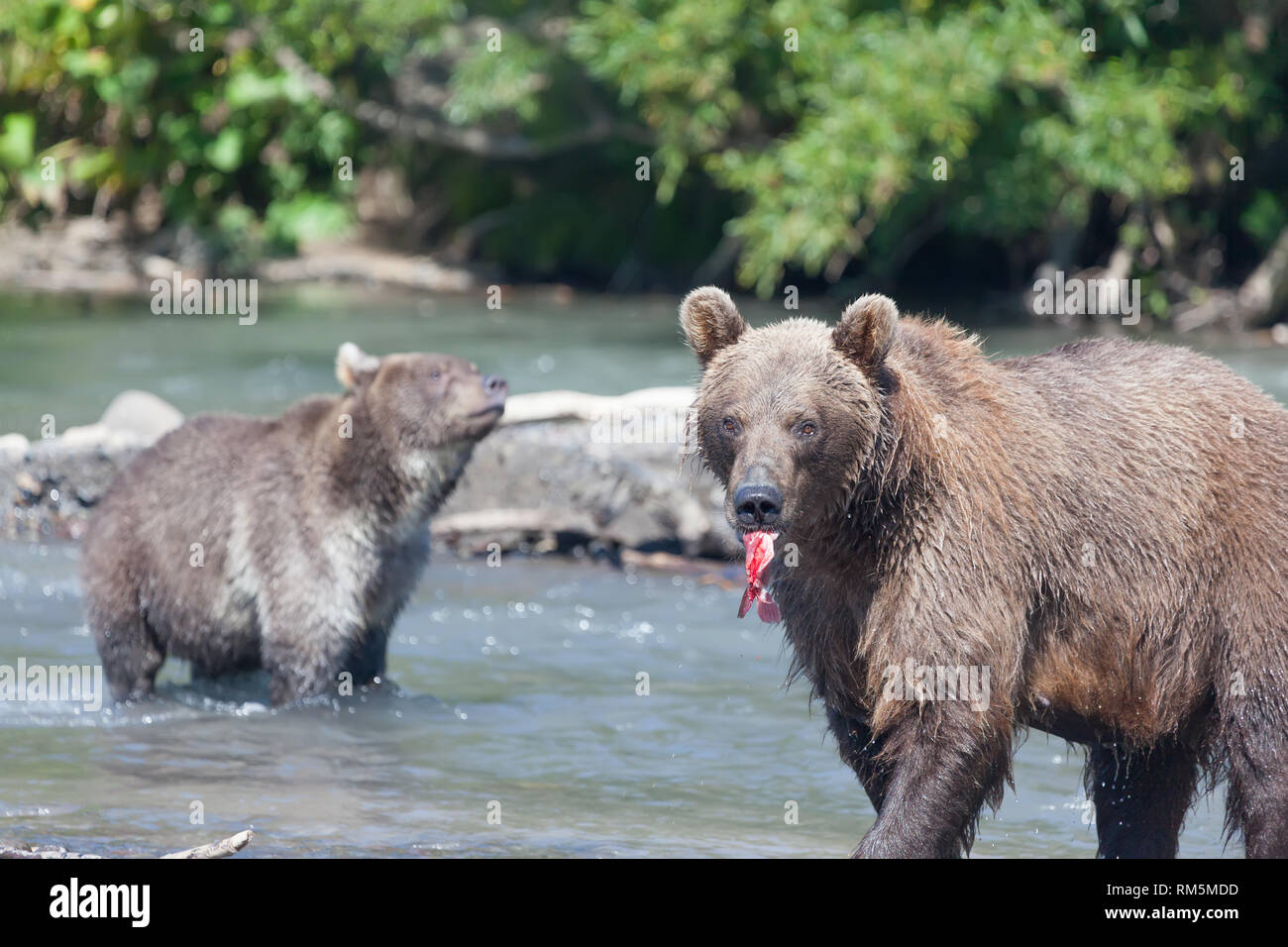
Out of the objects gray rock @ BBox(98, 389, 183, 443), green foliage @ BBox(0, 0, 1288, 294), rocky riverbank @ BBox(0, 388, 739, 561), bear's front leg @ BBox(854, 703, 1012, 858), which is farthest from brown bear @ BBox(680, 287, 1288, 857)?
green foliage @ BBox(0, 0, 1288, 294)

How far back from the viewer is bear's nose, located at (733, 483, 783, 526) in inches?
186

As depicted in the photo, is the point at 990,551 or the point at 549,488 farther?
the point at 549,488

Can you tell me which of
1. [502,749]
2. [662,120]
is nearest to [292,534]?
[502,749]

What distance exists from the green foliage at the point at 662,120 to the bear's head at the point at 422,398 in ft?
28.4

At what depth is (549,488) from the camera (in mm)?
11875

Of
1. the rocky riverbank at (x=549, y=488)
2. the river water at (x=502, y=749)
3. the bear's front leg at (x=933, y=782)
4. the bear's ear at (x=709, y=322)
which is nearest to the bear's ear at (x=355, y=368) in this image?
the river water at (x=502, y=749)

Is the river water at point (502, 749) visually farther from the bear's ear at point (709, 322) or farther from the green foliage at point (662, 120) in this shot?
the green foliage at point (662, 120)

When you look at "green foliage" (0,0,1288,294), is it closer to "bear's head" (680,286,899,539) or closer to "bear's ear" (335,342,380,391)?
"bear's ear" (335,342,380,391)

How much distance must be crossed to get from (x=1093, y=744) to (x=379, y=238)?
73.8 ft

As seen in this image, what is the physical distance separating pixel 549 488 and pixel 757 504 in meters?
7.20

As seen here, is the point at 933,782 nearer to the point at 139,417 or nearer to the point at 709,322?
the point at 709,322

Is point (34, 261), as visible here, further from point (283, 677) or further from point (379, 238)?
point (283, 677)

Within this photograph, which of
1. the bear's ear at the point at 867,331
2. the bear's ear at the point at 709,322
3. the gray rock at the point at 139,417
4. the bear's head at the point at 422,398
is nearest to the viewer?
the bear's ear at the point at 867,331

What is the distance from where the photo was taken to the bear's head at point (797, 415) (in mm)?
4824
